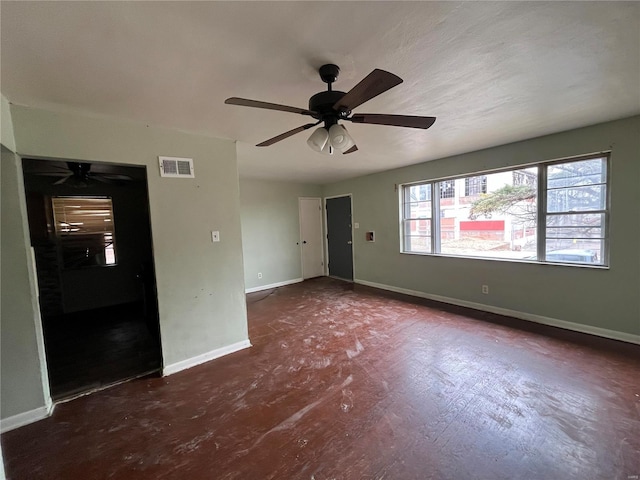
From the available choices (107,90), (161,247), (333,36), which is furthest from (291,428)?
(107,90)

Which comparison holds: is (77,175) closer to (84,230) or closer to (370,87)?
(84,230)

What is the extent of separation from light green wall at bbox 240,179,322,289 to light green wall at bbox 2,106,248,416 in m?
2.39

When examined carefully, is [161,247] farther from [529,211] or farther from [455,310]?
[529,211]

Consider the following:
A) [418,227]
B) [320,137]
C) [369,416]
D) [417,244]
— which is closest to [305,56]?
[320,137]

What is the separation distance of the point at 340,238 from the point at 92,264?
15.0 feet

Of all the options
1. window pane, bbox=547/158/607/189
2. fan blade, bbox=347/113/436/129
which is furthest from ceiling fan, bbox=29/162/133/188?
window pane, bbox=547/158/607/189

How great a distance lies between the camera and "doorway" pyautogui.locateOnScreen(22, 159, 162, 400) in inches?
122

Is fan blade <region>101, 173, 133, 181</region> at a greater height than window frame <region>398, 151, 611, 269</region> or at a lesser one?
greater

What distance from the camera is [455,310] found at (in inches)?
151

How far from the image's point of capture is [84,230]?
14.4 ft

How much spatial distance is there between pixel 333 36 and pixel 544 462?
8.31 ft

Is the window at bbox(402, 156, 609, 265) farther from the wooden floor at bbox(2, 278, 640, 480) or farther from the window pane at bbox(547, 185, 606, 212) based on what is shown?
the wooden floor at bbox(2, 278, 640, 480)

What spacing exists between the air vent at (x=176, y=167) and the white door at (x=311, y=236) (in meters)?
3.51

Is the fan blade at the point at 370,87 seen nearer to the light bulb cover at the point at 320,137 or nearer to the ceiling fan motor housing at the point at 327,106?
the ceiling fan motor housing at the point at 327,106
